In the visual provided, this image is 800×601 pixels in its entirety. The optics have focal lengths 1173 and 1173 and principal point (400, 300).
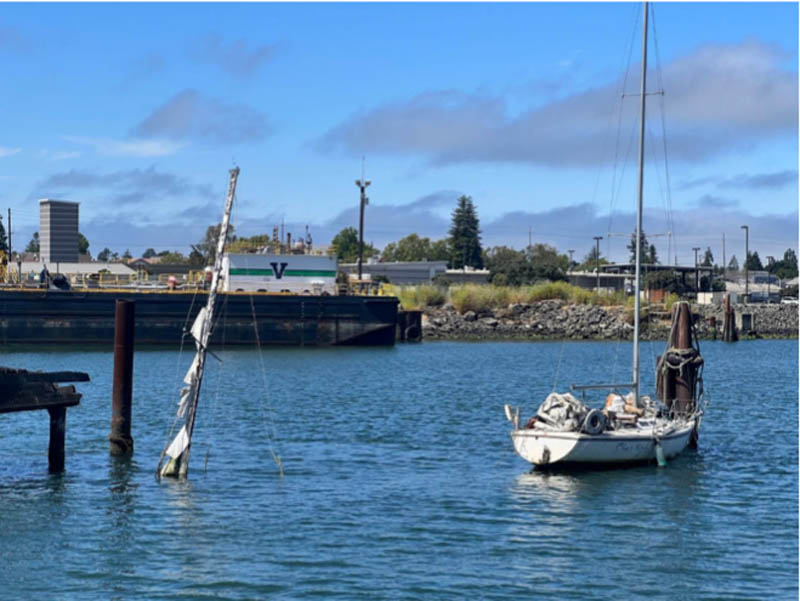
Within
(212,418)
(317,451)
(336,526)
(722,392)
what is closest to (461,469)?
(317,451)

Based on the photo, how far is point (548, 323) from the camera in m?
110

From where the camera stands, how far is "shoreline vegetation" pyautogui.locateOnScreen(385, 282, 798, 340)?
105000 millimetres

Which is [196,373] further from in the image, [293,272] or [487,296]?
[487,296]

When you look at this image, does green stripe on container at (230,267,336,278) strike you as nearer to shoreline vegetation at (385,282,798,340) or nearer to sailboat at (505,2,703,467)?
shoreline vegetation at (385,282,798,340)

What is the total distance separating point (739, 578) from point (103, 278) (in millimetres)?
79802

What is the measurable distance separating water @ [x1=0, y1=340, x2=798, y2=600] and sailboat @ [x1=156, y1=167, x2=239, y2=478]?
624 mm

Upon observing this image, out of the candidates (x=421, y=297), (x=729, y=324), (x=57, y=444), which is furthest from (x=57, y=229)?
(x=57, y=444)

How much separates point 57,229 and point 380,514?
326 ft

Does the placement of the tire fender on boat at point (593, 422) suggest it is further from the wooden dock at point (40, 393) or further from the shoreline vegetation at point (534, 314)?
the shoreline vegetation at point (534, 314)

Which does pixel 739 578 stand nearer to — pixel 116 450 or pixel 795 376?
pixel 116 450

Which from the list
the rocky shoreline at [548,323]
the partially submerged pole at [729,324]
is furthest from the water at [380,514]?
the partially submerged pole at [729,324]

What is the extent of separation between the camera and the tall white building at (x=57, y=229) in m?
117

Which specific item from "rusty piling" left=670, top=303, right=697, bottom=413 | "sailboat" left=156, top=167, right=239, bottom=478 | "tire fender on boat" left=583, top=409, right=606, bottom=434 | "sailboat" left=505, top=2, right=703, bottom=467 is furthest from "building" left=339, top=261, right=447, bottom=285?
"sailboat" left=156, top=167, right=239, bottom=478

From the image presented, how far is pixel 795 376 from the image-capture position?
68.1m
